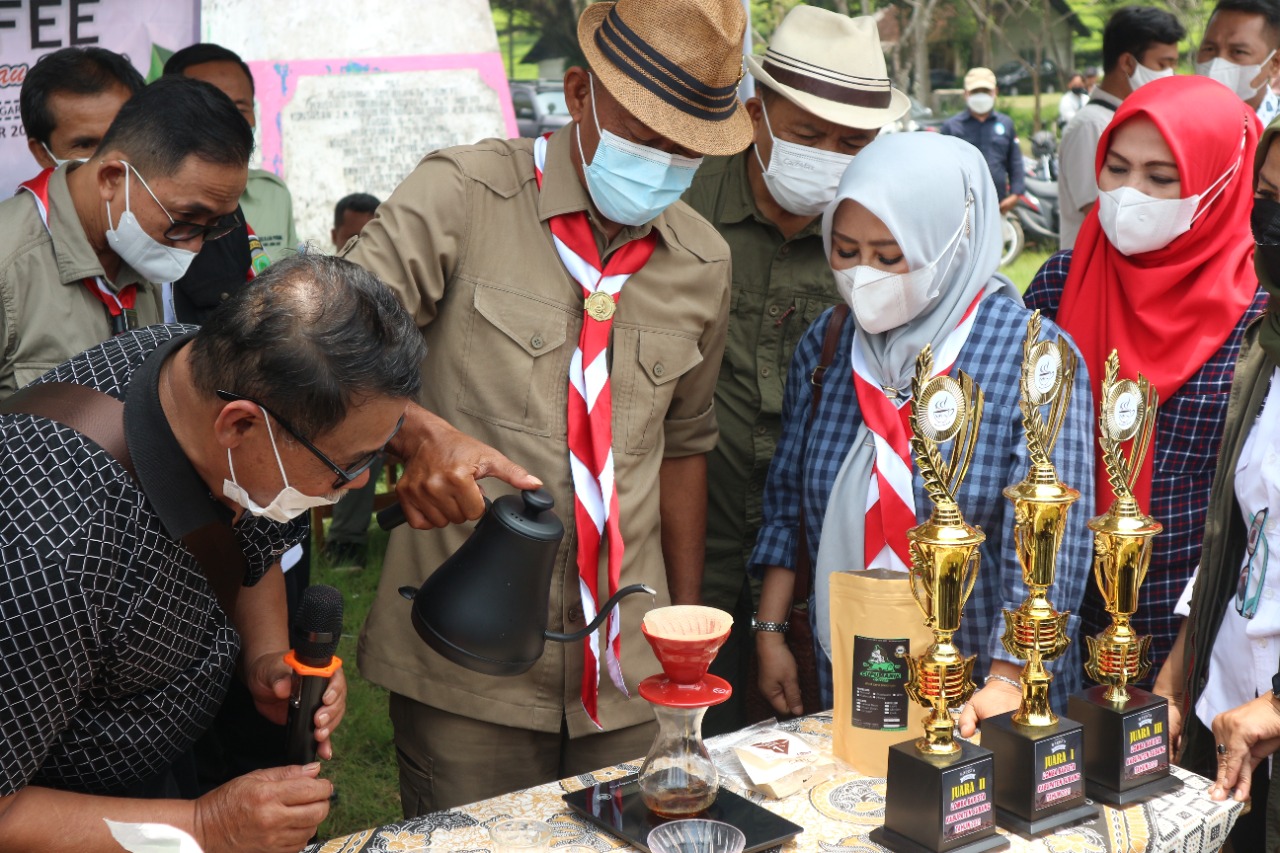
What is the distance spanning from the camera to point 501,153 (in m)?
2.47

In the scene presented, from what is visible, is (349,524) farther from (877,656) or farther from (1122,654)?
(1122,654)

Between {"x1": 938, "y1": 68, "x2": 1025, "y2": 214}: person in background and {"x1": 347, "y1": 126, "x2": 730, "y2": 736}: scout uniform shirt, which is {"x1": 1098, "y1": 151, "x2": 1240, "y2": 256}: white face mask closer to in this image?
{"x1": 347, "y1": 126, "x2": 730, "y2": 736}: scout uniform shirt

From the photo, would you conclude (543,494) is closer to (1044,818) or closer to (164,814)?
(164,814)

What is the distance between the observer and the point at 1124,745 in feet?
6.39

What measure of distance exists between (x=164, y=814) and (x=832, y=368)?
62.4 inches

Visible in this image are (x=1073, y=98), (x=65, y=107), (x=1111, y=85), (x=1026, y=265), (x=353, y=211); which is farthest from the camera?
(x=1073, y=98)

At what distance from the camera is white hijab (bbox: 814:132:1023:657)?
2436 millimetres

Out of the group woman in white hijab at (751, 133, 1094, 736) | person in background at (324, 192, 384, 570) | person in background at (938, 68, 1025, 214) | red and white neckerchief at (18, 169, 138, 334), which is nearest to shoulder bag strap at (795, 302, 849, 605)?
woman in white hijab at (751, 133, 1094, 736)

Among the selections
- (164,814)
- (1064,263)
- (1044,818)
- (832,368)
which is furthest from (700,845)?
(1064,263)

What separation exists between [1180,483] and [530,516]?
151cm

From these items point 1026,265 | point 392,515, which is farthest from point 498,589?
point 1026,265

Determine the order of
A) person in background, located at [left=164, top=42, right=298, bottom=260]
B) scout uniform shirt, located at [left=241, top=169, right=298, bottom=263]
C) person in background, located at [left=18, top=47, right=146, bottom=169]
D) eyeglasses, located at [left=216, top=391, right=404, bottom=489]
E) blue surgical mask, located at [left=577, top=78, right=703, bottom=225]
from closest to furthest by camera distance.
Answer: eyeglasses, located at [left=216, top=391, right=404, bottom=489]
blue surgical mask, located at [left=577, top=78, right=703, bottom=225]
person in background, located at [left=18, top=47, right=146, bottom=169]
person in background, located at [left=164, top=42, right=298, bottom=260]
scout uniform shirt, located at [left=241, top=169, right=298, bottom=263]

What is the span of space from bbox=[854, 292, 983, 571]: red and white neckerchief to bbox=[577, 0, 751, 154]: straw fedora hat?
61 centimetres

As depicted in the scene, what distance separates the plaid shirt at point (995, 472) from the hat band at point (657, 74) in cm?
60
